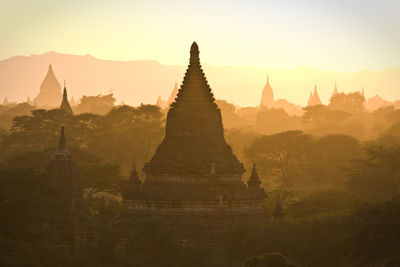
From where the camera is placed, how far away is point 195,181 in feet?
146

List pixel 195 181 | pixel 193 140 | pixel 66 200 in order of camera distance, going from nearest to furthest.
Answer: pixel 66 200
pixel 195 181
pixel 193 140

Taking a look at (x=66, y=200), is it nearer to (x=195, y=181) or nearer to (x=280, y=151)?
(x=195, y=181)

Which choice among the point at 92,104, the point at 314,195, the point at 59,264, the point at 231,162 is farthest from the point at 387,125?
the point at 59,264

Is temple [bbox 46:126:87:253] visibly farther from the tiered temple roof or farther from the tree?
the tree

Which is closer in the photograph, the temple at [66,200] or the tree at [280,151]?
the temple at [66,200]

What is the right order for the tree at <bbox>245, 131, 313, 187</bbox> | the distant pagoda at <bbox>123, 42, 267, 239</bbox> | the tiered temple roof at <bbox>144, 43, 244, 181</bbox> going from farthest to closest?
the tree at <bbox>245, 131, 313, 187</bbox>
the tiered temple roof at <bbox>144, 43, 244, 181</bbox>
the distant pagoda at <bbox>123, 42, 267, 239</bbox>

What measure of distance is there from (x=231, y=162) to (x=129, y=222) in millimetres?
4331

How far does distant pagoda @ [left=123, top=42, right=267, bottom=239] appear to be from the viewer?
43500 mm

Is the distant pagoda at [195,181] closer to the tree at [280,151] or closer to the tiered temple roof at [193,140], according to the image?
the tiered temple roof at [193,140]

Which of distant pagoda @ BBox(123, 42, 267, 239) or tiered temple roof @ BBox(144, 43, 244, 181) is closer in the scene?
distant pagoda @ BBox(123, 42, 267, 239)

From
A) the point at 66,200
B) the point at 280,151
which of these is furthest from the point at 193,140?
the point at 280,151

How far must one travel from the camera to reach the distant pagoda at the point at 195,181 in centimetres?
4350

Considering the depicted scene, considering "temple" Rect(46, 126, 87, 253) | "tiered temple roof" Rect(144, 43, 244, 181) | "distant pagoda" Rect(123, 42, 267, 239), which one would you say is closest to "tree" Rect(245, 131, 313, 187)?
"tiered temple roof" Rect(144, 43, 244, 181)

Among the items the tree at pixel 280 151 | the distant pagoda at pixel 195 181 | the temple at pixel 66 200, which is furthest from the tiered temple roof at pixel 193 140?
the tree at pixel 280 151
